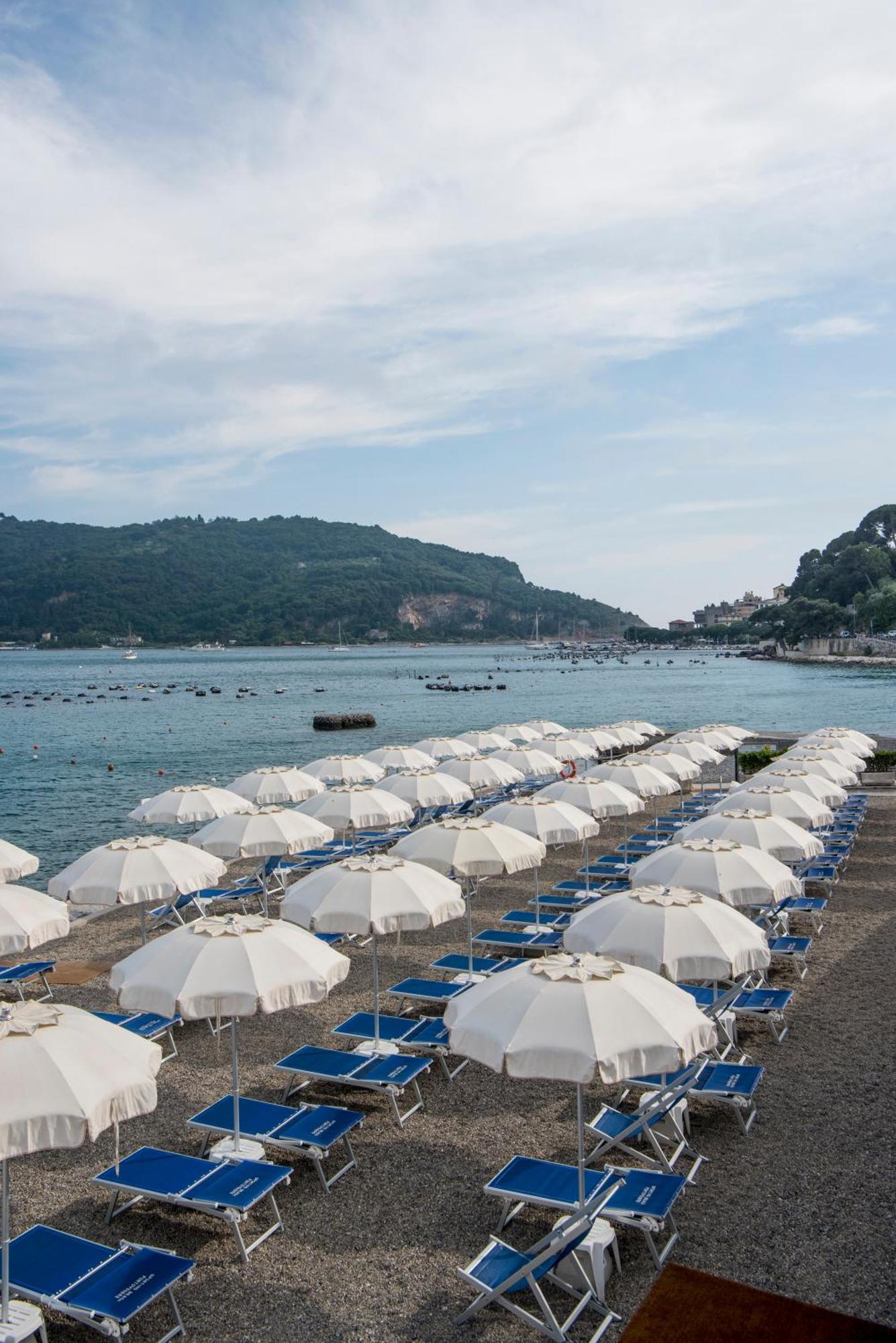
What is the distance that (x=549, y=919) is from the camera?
13.3 meters

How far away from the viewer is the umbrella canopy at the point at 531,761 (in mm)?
20531

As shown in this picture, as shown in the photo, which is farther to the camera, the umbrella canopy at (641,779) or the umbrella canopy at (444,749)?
the umbrella canopy at (444,749)

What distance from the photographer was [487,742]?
77.2 feet

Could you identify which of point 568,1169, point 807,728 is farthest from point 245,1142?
Result: point 807,728

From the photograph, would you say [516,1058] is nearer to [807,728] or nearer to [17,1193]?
[17,1193]

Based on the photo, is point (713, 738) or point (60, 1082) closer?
point (60, 1082)

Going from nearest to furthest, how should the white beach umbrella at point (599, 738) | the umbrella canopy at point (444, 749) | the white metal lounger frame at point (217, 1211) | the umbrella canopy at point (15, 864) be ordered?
1. the white metal lounger frame at point (217, 1211)
2. the umbrella canopy at point (15, 864)
3. the umbrella canopy at point (444, 749)
4. the white beach umbrella at point (599, 738)

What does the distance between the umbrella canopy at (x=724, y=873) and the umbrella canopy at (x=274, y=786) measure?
27.2 feet

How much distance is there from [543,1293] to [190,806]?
1056 centimetres

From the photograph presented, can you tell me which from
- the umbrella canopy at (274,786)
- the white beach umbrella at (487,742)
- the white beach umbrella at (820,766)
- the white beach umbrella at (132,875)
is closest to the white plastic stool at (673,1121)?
the white beach umbrella at (132,875)

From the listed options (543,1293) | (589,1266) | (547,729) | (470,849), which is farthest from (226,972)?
(547,729)

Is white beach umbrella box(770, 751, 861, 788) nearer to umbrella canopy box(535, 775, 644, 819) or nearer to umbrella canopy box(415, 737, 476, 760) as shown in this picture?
umbrella canopy box(535, 775, 644, 819)

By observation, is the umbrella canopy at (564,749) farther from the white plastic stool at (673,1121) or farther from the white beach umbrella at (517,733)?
the white plastic stool at (673,1121)

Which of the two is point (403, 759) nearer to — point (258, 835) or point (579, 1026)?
point (258, 835)
